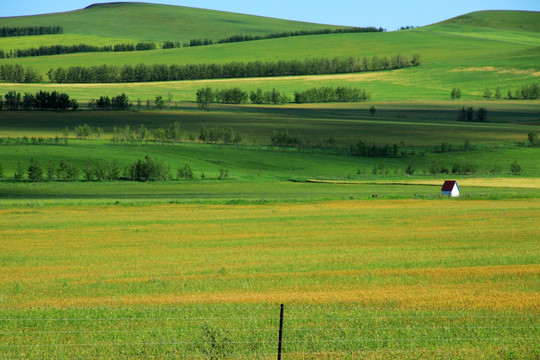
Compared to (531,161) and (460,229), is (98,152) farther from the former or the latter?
(460,229)

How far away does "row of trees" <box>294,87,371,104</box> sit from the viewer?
192 meters

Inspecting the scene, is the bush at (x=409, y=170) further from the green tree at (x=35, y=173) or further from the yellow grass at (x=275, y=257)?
the green tree at (x=35, y=173)

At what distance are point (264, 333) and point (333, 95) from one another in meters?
185

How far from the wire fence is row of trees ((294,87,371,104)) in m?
177

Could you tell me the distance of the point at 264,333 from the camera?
13664mm

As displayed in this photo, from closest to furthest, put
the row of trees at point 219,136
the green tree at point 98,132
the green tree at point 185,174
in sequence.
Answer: the green tree at point 185,174 < the row of trees at point 219,136 < the green tree at point 98,132

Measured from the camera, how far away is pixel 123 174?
80125mm

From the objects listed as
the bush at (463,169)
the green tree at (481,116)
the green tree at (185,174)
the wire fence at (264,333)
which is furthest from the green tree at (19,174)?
the green tree at (481,116)

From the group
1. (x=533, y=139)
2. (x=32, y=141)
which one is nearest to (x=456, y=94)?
(x=533, y=139)


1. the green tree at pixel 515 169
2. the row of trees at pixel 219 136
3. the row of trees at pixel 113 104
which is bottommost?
the green tree at pixel 515 169

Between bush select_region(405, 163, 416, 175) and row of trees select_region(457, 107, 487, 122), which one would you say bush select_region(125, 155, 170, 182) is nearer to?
bush select_region(405, 163, 416, 175)

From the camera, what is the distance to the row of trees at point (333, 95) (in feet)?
629

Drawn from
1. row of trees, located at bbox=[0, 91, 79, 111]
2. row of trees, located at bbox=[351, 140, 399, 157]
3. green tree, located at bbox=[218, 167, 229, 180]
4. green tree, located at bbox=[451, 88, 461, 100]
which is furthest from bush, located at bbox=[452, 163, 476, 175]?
green tree, located at bbox=[451, 88, 461, 100]

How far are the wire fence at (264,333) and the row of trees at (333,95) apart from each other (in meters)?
177
